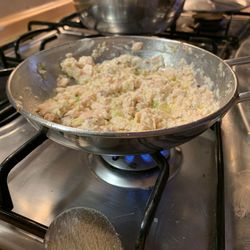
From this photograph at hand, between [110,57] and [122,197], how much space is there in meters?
0.36

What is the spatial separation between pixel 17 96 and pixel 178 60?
1.10 feet

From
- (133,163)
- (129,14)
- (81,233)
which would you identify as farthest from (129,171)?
(129,14)

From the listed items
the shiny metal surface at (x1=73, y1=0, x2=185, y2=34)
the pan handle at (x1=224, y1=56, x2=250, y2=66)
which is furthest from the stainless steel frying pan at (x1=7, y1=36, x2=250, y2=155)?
the shiny metal surface at (x1=73, y1=0, x2=185, y2=34)

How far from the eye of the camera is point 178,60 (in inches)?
26.8

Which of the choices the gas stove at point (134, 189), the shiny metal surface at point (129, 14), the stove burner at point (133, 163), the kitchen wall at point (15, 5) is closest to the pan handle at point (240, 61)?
the gas stove at point (134, 189)

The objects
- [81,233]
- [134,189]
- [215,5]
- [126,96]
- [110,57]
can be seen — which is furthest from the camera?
[215,5]

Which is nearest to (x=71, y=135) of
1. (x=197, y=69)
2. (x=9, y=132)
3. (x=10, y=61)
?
(x=9, y=132)

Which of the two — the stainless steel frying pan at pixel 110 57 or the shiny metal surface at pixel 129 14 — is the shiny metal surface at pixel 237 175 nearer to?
the stainless steel frying pan at pixel 110 57

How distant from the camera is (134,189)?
469mm

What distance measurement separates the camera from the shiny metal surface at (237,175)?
0.40m

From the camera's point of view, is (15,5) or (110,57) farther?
(15,5)

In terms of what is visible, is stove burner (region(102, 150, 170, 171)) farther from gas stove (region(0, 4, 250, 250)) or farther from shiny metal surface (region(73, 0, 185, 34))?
shiny metal surface (region(73, 0, 185, 34))

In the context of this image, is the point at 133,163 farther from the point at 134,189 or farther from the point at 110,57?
the point at 110,57

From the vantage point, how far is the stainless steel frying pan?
0.38 m
